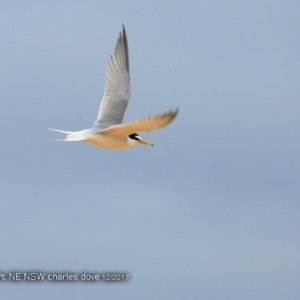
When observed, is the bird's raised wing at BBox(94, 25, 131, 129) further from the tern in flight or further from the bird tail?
the bird tail

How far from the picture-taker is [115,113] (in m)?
21.5

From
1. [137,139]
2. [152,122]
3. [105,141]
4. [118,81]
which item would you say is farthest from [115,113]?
[152,122]

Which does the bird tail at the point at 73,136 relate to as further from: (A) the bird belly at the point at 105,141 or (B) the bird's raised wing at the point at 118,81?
(B) the bird's raised wing at the point at 118,81

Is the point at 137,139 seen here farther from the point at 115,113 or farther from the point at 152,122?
the point at 152,122

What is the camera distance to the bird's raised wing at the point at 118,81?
21625mm

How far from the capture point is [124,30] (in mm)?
21438

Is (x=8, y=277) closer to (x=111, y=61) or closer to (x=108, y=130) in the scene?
(x=108, y=130)

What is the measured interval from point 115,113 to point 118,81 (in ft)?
2.02

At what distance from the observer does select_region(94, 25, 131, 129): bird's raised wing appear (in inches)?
851

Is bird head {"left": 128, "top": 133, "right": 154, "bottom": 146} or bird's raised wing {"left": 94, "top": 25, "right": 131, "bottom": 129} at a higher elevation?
bird's raised wing {"left": 94, "top": 25, "right": 131, "bottom": 129}

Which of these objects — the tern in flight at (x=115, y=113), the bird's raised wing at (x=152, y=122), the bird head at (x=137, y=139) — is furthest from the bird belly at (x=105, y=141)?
the bird's raised wing at (x=152, y=122)

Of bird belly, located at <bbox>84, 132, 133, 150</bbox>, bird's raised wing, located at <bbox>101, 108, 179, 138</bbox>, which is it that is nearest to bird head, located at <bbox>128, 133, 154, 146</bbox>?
bird belly, located at <bbox>84, 132, 133, 150</bbox>

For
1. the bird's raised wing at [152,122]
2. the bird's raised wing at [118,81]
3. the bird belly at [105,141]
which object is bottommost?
the bird belly at [105,141]

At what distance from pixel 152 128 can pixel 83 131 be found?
256 cm
